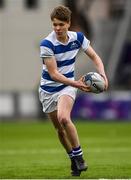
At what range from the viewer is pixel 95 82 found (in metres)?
14.9

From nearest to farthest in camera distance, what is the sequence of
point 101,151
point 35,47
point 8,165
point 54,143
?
point 8,165
point 101,151
point 54,143
point 35,47

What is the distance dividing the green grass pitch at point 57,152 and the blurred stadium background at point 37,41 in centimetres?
796

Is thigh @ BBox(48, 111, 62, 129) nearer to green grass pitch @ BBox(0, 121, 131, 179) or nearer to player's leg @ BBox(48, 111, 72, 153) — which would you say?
player's leg @ BBox(48, 111, 72, 153)

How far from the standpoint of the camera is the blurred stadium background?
4806cm

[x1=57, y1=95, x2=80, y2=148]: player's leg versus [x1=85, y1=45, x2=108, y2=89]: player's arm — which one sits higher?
[x1=85, y1=45, x2=108, y2=89]: player's arm

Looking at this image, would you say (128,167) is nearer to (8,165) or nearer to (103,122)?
(8,165)

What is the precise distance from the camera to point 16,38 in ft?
215

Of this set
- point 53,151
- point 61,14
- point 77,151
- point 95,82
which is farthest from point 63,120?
point 53,151

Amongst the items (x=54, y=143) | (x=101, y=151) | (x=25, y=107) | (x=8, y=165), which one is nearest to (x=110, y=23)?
(x=25, y=107)

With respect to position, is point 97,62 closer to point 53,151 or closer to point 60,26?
point 60,26

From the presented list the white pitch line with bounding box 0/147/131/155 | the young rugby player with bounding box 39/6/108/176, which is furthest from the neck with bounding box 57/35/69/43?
the white pitch line with bounding box 0/147/131/155

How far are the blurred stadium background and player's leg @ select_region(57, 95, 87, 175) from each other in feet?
98.3

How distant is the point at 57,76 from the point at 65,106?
1.52ft

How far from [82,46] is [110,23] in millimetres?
38359
